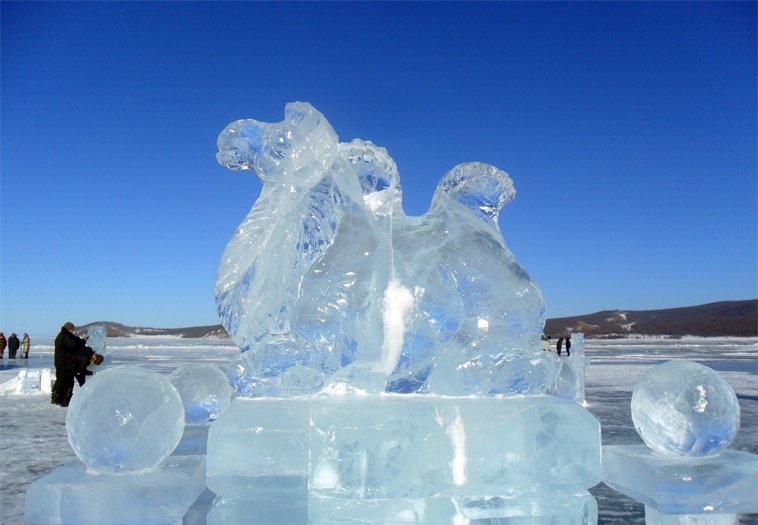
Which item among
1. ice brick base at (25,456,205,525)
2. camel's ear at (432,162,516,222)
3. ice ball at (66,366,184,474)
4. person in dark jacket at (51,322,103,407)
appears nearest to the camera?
ice brick base at (25,456,205,525)

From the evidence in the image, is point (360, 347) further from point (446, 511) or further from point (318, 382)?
point (446, 511)

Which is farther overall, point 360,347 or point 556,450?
point 360,347

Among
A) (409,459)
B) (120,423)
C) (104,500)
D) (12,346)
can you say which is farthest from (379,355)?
(12,346)

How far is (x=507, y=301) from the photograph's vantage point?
Answer: 3.07 m

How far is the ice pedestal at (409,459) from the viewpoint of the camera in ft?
8.27

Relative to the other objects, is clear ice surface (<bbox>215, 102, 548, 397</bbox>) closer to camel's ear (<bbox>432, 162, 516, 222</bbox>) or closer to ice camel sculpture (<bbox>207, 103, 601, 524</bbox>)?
ice camel sculpture (<bbox>207, 103, 601, 524</bbox>)

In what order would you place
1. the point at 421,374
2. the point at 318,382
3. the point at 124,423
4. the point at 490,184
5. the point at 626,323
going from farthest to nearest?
the point at 626,323 → the point at 490,184 → the point at 421,374 → the point at 318,382 → the point at 124,423

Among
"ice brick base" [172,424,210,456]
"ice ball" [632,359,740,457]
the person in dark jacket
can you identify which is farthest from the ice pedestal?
the person in dark jacket

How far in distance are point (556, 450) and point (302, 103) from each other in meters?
2.14

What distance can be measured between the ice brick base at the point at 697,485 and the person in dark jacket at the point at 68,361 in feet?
27.8

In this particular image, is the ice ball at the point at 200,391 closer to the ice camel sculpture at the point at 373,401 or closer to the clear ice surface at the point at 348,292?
the ice camel sculpture at the point at 373,401

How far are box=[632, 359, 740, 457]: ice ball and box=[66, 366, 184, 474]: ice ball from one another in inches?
86.9

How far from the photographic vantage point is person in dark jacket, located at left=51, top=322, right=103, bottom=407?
29.1ft

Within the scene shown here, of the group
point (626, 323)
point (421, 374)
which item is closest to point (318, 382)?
point (421, 374)
